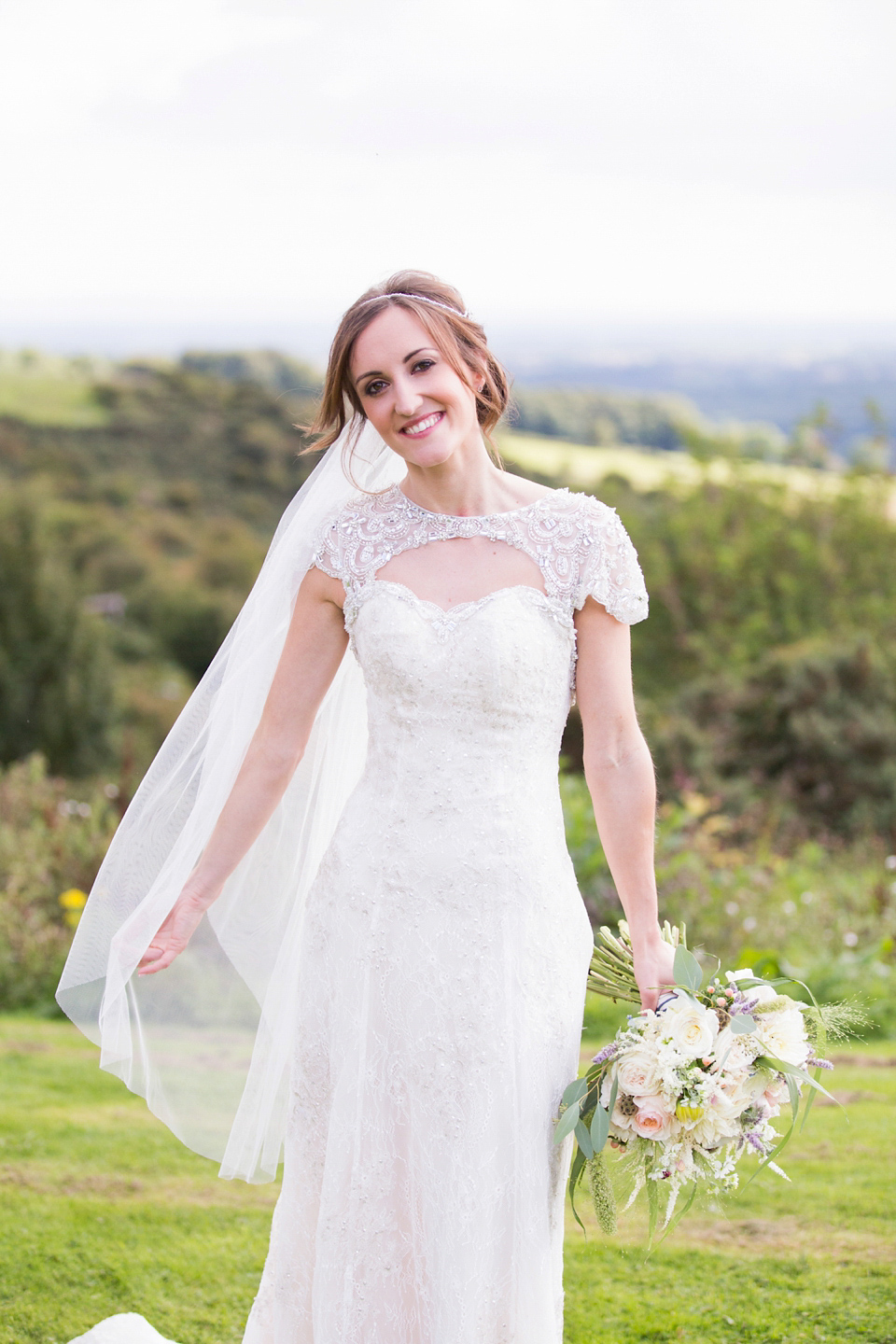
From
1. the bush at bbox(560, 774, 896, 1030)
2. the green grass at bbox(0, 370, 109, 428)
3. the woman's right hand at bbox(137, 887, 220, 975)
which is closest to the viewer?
the woman's right hand at bbox(137, 887, 220, 975)

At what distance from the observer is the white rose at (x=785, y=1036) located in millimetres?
2271

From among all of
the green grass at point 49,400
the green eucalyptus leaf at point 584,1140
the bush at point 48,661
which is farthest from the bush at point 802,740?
the green grass at point 49,400

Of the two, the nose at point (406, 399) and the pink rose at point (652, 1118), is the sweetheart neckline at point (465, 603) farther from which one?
the pink rose at point (652, 1118)

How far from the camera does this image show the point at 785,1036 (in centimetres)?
228

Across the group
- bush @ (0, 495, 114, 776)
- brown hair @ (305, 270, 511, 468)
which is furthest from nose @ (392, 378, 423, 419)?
bush @ (0, 495, 114, 776)

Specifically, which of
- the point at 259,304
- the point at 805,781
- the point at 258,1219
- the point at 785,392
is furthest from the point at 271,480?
the point at 258,1219

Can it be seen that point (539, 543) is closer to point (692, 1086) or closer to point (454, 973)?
point (454, 973)

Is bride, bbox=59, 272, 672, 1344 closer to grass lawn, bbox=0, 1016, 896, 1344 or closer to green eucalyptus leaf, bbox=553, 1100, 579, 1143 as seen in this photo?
green eucalyptus leaf, bbox=553, 1100, 579, 1143

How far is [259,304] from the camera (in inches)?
1314

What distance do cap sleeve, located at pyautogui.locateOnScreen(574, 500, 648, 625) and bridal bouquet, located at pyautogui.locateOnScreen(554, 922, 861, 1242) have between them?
0.72 m

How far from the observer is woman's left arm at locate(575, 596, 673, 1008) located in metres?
2.45

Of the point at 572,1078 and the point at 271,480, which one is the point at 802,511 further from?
the point at 271,480

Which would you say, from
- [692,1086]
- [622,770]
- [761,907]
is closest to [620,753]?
[622,770]
